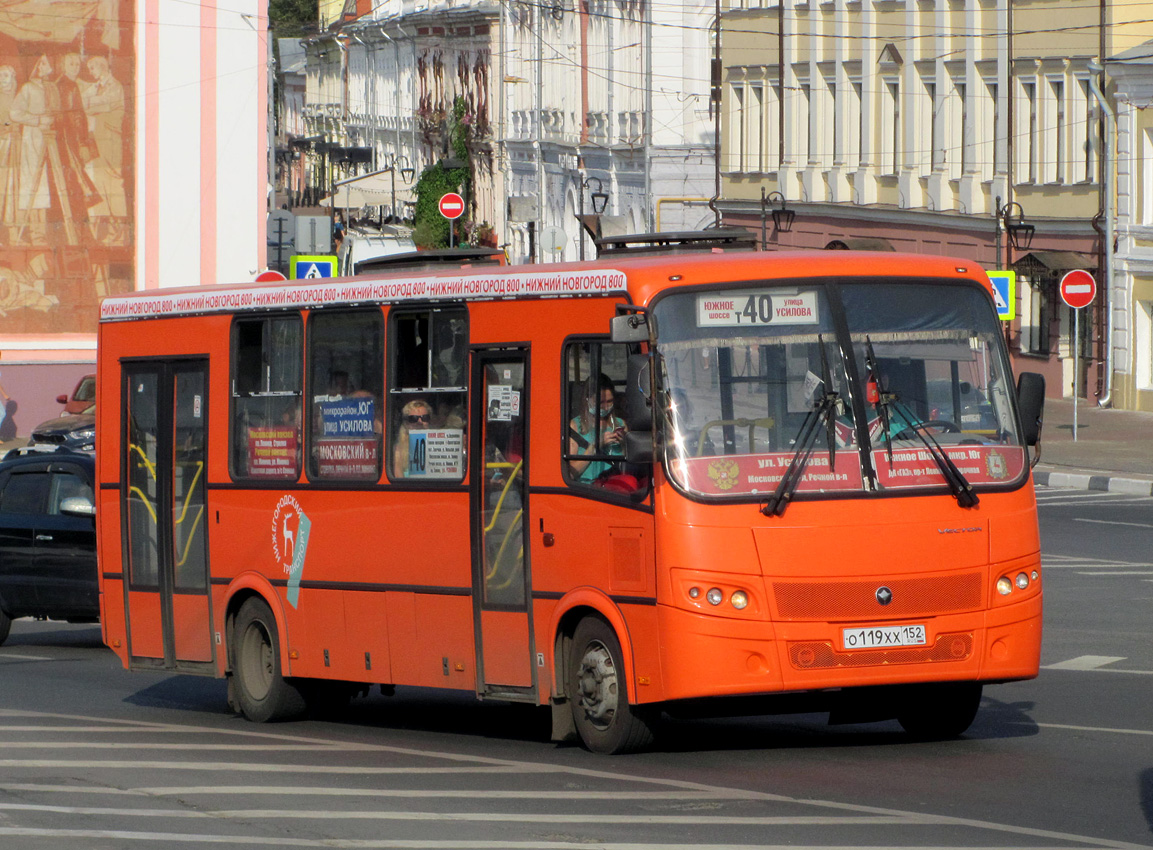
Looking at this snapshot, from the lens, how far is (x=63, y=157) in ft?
150

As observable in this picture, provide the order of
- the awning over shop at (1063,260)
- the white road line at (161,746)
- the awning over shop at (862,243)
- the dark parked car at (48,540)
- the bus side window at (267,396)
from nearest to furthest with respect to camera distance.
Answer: the white road line at (161,746), the bus side window at (267,396), the dark parked car at (48,540), the awning over shop at (1063,260), the awning over shop at (862,243)

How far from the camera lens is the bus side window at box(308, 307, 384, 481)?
40.8 ft

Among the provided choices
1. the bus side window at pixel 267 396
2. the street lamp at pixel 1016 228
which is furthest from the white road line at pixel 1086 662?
the street lamp at pixel 1016 228

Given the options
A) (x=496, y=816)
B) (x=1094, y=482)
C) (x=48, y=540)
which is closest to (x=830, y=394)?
(x=496, y=816)

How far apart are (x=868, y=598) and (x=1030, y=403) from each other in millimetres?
1417

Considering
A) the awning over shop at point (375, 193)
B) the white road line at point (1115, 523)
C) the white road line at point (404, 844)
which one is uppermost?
the awning over shop at point (375, 193)

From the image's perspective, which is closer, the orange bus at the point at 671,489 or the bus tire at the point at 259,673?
the orange bus at the point at 671,489

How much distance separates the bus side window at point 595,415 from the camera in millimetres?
10680

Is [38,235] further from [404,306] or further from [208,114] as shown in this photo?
[404,306]

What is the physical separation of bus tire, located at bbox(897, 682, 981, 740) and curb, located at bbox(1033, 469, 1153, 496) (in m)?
20.1

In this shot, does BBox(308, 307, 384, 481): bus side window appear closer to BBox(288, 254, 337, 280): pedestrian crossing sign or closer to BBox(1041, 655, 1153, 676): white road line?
BBox(1041, 655, 1153, 676): white road line

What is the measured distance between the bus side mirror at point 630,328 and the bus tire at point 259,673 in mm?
4071

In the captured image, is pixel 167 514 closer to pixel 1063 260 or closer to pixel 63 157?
pixel 1063 260

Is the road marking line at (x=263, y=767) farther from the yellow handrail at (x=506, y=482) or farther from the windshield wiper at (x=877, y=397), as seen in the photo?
the windshield wiper at (x=877, y=397)
